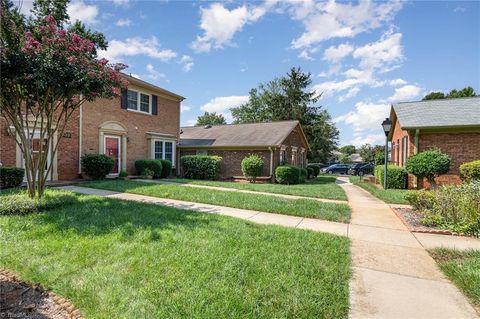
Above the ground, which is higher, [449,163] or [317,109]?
[317,109]

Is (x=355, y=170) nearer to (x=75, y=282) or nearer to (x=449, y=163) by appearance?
(x=449, y=163)

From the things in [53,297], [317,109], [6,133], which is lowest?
[53,297]

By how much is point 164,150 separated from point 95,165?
567 centimetres

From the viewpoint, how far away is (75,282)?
10.6 ft

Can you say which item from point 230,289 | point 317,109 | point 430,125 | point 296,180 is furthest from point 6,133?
point 317,109

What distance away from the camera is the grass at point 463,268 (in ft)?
10.4

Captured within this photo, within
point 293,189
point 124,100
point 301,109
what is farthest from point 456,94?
point 124,100

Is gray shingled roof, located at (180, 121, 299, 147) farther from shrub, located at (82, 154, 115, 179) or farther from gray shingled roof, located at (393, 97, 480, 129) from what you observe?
gray shingled roof, located at (393, 97, 480, 129)

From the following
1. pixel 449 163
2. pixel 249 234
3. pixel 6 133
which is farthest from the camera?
pixel 449 163

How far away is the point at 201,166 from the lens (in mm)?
17500

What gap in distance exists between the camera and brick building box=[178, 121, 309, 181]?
17344mm

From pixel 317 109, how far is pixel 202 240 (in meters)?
42.9

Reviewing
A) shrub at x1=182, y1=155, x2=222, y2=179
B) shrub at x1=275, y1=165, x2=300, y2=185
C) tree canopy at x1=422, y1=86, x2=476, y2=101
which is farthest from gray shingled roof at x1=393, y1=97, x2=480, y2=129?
tree canopy at x1=422, y1=86, x2=476, y2=101

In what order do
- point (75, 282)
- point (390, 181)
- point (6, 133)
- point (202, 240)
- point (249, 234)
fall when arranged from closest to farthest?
1. point (75, 282)
2. point (202, 240)
3. point (249, 234)
4. point (6, 133)
5. point (390, 181)
